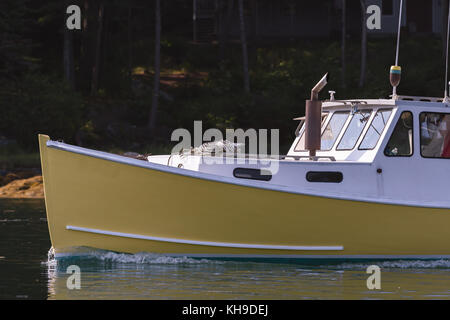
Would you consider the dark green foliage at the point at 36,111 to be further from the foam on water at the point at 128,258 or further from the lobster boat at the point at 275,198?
the lobster boat at the point at 275,198

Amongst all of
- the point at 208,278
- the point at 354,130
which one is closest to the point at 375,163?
A: the point at 354,130

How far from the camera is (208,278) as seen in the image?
1261 centimetres

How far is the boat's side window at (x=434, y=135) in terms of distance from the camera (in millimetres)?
14070

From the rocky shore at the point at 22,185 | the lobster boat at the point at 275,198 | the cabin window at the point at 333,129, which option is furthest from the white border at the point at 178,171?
the rocky shore at the point at 22,185

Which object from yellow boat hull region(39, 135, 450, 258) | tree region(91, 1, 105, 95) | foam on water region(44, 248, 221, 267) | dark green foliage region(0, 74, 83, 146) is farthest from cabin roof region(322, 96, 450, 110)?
tree region(91, 1, 105, 95)

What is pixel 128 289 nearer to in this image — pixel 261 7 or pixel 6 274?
pixel 6 274

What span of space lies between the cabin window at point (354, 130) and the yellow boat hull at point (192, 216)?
136 centimetres

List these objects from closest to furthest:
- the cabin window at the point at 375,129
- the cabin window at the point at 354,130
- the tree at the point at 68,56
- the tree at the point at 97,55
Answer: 1. the cabin window at the point at 375,129
2. the cabin window at the point at 354,130
3. the tree at the point at 68,56
4. the tree at the point at 97,55

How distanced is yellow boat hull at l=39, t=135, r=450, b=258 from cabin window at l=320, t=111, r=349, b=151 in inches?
69.3

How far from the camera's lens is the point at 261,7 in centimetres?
4819

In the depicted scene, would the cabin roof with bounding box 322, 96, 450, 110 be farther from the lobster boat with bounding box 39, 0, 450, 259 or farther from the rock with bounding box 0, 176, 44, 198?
the rock with bounding box 0, 176, 44, 198

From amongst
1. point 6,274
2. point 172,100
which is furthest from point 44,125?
point 6,274

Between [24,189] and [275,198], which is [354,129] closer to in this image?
[275,198]

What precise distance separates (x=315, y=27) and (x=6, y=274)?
36752 mm
